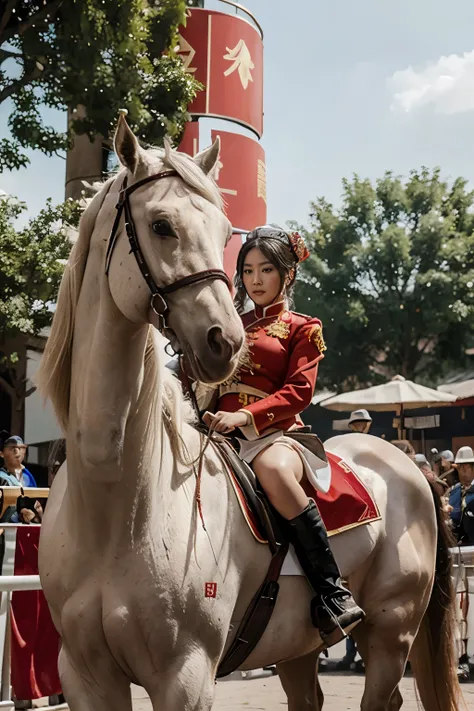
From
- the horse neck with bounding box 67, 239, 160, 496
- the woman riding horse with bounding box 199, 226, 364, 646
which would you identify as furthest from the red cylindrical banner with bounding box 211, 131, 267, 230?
the horse neck with bounding box 67, 239, 160, 496

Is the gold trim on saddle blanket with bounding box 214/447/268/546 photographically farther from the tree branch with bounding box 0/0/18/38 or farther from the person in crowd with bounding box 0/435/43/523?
the tree branch with bounding box 0/0/18/38

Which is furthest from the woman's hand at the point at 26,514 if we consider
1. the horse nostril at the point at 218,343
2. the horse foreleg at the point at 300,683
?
the horse nostril at the point at 218,343

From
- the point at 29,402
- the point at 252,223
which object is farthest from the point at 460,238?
the point at 29,402

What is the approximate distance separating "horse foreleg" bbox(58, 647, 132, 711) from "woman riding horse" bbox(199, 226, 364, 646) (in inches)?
38.8

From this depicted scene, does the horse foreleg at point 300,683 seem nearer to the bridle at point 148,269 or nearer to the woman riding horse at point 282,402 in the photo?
the woman riding horse at point 282,402

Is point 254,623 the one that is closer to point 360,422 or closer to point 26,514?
point 26,514

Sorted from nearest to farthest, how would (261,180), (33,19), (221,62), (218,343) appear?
1. (218,343)
2. (33,19)
3. (221,62)
4. (261,180)

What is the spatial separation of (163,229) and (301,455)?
1508mm

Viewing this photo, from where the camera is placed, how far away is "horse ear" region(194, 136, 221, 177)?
3188 mm

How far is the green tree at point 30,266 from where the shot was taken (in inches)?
574

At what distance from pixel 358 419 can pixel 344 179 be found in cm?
2633

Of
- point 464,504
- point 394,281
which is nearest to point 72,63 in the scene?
point 464,504

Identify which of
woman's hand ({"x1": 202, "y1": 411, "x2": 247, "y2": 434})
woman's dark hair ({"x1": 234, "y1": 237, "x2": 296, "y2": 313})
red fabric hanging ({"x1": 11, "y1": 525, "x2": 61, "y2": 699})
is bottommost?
red fabric hanging ({"x1": 11, "y1": 525, "x2": 61, "y2": 699})

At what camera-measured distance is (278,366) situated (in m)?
4.03
